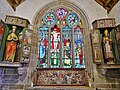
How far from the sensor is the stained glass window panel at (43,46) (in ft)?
15.7

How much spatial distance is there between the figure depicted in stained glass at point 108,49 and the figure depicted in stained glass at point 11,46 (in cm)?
285

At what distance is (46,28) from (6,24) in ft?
4.85

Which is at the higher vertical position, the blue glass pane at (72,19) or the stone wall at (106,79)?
the blue glass pane at (72,19)

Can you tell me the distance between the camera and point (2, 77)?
168 inches

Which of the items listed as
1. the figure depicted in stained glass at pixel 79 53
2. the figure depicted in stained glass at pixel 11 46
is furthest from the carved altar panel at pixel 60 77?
the figure depicted in stained glass at pixel 11 46

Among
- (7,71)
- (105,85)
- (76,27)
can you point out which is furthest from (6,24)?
(105,85)

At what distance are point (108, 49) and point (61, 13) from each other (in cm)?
238

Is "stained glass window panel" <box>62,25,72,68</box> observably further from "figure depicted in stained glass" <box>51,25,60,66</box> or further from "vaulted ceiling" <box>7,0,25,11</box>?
"vaulted ceiling" <box>7,0,25,11</box>

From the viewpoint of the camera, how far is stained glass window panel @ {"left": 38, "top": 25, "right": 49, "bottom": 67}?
479 cm

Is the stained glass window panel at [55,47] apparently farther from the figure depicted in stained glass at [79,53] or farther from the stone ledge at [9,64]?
the stone ledge at [9,64]

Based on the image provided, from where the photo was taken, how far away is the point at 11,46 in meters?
4.21

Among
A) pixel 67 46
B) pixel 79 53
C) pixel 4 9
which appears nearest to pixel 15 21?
pixel 4 9

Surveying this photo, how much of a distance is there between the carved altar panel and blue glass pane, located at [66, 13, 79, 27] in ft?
6.03

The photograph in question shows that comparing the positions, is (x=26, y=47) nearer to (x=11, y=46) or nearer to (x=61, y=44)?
(x=11, y=46)
